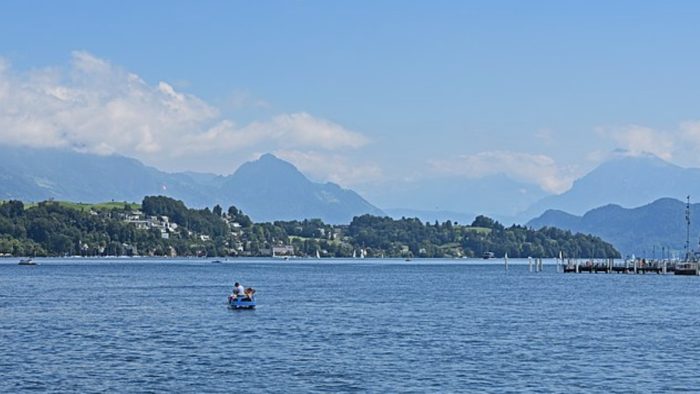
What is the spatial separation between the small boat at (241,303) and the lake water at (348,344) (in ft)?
7.24

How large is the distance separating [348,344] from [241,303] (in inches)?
1451

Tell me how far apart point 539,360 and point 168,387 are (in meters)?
23.9

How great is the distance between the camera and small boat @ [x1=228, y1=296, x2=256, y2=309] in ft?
384

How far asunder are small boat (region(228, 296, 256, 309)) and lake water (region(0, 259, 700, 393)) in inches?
86.9

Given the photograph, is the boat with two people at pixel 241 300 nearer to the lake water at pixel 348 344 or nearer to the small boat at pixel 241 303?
the small boat at pixel 241 303

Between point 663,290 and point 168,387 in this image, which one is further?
point 663,290

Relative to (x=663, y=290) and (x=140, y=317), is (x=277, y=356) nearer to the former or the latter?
(x=140, y=317)

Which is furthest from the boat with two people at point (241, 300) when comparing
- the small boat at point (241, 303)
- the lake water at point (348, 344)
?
the lake water at point (348, 344)

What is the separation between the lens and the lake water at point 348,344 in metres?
64.1

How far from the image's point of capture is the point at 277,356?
245 feet

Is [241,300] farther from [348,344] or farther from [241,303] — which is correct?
[348,344]

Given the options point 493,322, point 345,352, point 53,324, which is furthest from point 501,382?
point 53,324

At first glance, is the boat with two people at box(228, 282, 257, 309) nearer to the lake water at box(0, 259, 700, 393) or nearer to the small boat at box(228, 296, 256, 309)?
the small boat at box(228, 296, 256, 309)

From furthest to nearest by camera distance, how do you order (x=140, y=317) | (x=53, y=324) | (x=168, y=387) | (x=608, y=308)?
(x=608, y=308) → (x=140, y=317) → (x=53, y=324) → (x=168, y=387)
